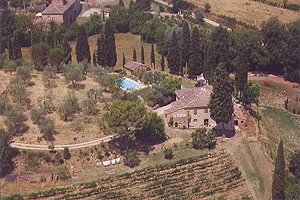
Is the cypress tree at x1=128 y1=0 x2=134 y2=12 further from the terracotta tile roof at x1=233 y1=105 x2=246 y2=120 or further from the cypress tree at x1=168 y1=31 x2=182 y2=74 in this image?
the terracotta tile roof at x1=233 y1=105 x2=246 y2=120

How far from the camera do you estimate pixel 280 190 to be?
3856cm

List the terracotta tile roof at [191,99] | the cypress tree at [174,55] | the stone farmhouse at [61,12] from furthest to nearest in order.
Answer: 1. the stone farmhouse at [61,12]
2. the cypress tree at [174,55]
3. the terracotta tile roof at [191,99]

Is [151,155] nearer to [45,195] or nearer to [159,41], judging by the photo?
[45,195]

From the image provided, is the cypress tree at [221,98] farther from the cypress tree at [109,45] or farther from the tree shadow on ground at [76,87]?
the cypress tree at [109,45]

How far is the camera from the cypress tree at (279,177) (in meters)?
38.2

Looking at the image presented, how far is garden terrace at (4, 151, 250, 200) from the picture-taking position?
37906 millimetres

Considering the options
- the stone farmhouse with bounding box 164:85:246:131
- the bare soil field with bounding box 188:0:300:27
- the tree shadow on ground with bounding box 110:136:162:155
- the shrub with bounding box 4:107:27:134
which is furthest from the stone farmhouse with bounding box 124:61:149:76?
the bare soil field with bounding box 188:0:300:27

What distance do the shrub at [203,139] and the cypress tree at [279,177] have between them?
253 inches

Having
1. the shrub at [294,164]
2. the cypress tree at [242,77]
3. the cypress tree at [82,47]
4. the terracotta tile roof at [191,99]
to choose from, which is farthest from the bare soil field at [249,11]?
the shrub at [294,164]

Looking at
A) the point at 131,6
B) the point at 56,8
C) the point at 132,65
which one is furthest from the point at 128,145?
the point at 131,6

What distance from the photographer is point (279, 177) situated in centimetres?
3834

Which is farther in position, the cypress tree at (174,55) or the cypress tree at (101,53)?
the cypress tree at (174,55)

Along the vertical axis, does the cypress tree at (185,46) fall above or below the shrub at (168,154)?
above

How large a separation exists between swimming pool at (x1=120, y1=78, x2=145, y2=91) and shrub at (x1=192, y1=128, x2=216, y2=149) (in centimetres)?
1206
